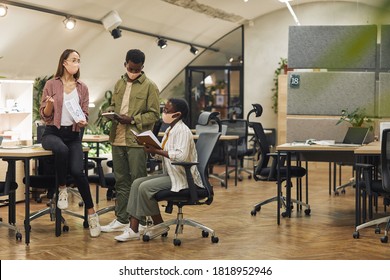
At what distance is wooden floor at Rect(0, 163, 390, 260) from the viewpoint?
4715 millimetres

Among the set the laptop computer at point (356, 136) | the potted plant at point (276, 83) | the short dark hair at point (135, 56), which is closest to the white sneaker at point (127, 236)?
the short dark hair at point (135, 56)

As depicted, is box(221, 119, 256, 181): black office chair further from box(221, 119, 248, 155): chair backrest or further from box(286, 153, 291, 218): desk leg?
box(286, 153, 291, 218): desk leg

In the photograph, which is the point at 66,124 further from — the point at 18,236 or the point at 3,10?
the point at 3,10

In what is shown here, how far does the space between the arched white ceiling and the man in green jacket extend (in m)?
2.91

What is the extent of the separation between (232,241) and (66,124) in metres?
1.57

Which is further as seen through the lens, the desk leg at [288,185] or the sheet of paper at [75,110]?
the desk leg at [288,185]

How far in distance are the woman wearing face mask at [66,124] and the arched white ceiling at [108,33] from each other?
2.72m

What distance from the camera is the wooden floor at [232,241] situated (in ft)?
15.5

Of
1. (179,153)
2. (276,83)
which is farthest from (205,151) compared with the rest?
(276,83)

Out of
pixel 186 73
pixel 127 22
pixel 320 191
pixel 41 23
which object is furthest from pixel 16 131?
pixel 186 73

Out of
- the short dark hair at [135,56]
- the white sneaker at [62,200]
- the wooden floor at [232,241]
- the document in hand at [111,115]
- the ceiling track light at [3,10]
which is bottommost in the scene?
the wooden floor at [232,241]

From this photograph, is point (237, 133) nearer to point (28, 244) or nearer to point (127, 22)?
point (127, 22)

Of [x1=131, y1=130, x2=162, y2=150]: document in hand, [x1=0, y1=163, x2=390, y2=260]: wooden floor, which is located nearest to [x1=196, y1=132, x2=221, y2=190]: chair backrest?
[x1=131, y1=130, x2=162, y2=150]: document in hand

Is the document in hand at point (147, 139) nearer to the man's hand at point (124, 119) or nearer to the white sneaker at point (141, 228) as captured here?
the man's hand at point (124, 119)
